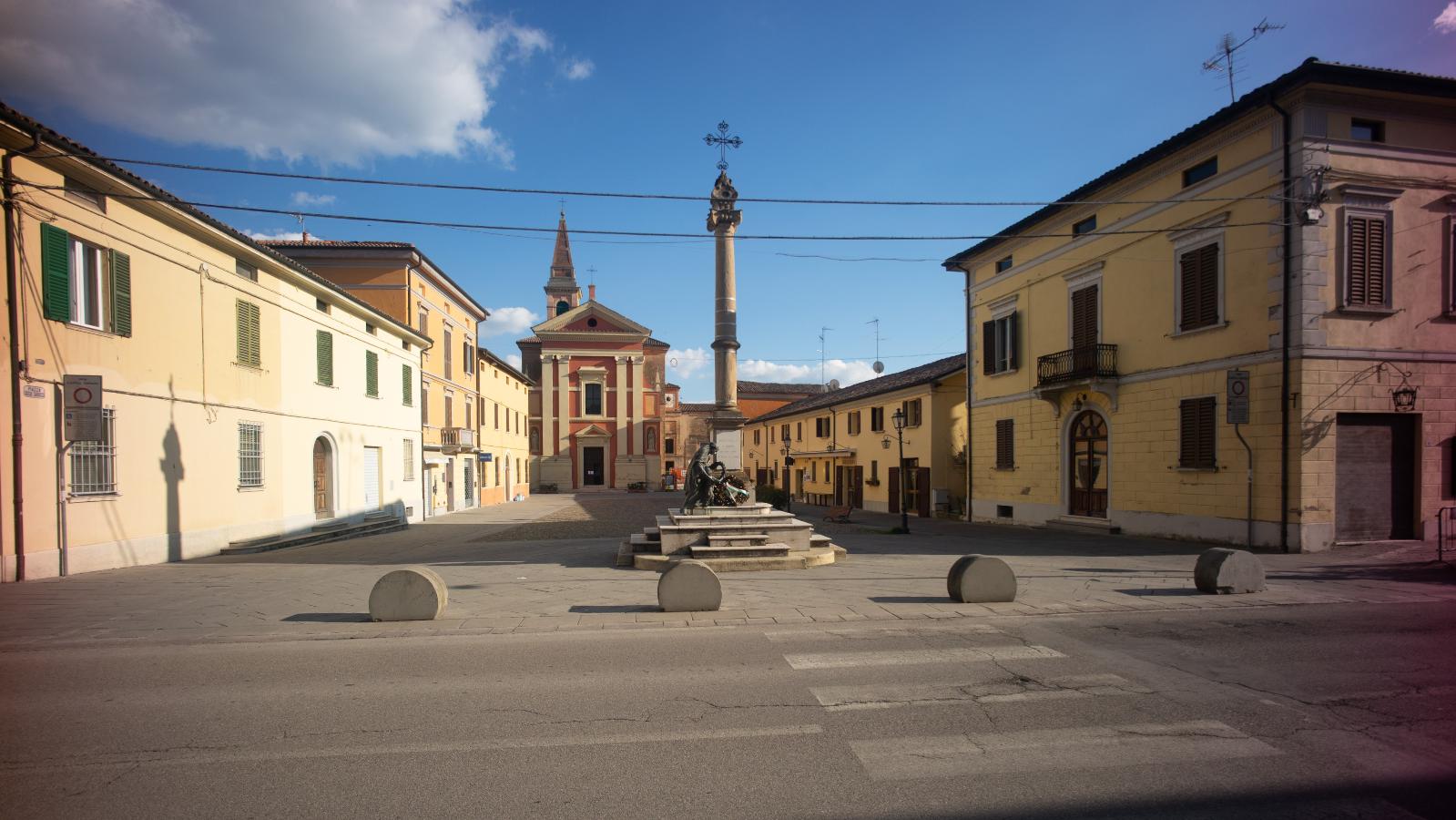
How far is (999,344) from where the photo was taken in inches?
943

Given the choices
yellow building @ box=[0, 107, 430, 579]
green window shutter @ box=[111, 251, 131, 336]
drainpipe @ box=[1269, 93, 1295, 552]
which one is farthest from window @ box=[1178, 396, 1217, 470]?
green window shutter @ box=[111, 251, 131, 336]

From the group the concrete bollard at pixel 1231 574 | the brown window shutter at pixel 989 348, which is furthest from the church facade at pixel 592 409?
the concrete bollard at pixel 1231 574

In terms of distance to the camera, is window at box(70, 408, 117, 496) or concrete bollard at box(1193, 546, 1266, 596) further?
window at box(70, 408, 117, 496)

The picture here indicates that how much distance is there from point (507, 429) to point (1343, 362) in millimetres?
39334

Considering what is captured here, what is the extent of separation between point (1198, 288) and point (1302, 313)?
8.57 ft

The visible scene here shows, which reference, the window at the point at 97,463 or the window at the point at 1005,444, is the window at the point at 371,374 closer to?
the window at the point at 97,463

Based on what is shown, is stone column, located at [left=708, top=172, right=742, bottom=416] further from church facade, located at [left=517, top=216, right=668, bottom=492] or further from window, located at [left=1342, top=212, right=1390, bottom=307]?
church facade, located at [left=517, top=216, right=668, bottom=492]

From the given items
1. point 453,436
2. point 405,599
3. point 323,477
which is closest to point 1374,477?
point 405,599

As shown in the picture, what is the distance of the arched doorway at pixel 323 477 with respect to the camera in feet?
65.1

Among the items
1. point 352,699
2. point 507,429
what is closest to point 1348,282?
point 352,699

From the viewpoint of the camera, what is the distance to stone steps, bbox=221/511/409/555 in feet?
50.0

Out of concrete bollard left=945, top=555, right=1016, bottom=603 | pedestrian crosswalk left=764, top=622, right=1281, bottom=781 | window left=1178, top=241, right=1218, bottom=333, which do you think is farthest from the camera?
window left=1178, top=241, right=1218, bottom=333

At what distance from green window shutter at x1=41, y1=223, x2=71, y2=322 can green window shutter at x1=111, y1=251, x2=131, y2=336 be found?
77 cm

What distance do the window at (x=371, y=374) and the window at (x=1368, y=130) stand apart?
26.2m
